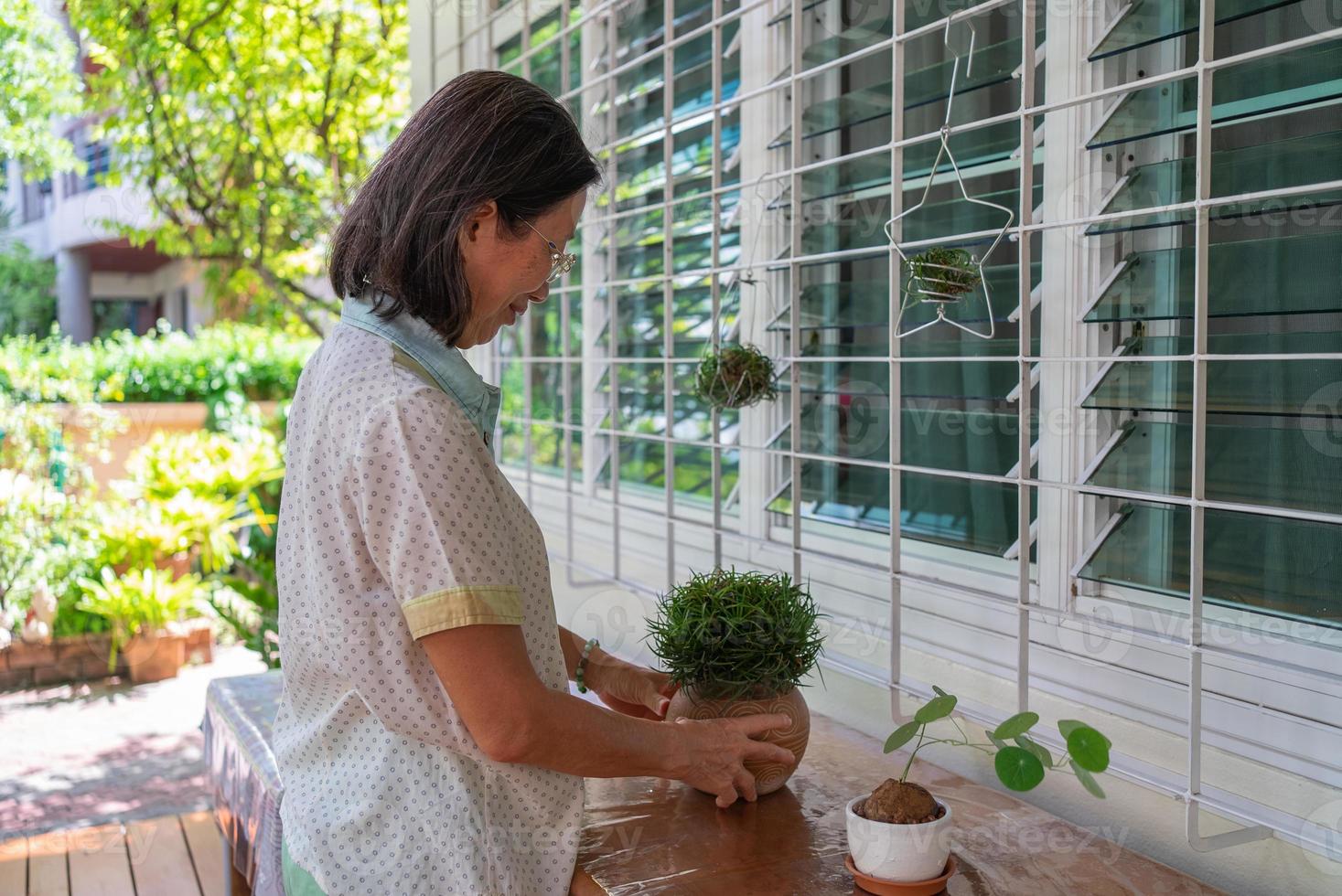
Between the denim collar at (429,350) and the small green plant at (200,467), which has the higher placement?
the denim collar at (429,350)

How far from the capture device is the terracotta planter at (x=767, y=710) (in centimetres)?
119

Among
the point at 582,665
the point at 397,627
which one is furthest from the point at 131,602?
the point at 397,627

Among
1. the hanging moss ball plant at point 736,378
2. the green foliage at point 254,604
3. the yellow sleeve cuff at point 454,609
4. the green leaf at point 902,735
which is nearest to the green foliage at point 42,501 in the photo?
the green foliage at point 254,604

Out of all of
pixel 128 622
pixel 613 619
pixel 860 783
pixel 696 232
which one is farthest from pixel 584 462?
pixel 128 622

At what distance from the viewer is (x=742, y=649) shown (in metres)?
1.18

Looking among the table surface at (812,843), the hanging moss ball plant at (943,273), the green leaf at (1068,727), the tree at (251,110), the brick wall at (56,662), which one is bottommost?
the brick wall at (56,662)

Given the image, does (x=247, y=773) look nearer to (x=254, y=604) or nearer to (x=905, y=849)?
(x=905, y=849)

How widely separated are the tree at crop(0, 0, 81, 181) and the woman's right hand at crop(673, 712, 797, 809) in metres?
5.64

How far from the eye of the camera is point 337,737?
109 cm

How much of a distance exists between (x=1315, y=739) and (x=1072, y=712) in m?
0.29

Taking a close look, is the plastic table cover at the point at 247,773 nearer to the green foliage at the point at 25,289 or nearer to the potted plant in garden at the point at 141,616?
the potted plant in garden at the point at 141,616

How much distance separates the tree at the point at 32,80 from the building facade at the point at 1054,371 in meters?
4.65

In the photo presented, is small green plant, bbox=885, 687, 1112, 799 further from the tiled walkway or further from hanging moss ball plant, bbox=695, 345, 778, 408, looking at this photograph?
the tiled walkway

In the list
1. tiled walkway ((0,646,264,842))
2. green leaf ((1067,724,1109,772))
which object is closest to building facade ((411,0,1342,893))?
green leaf ((1067,724,1109,772))
